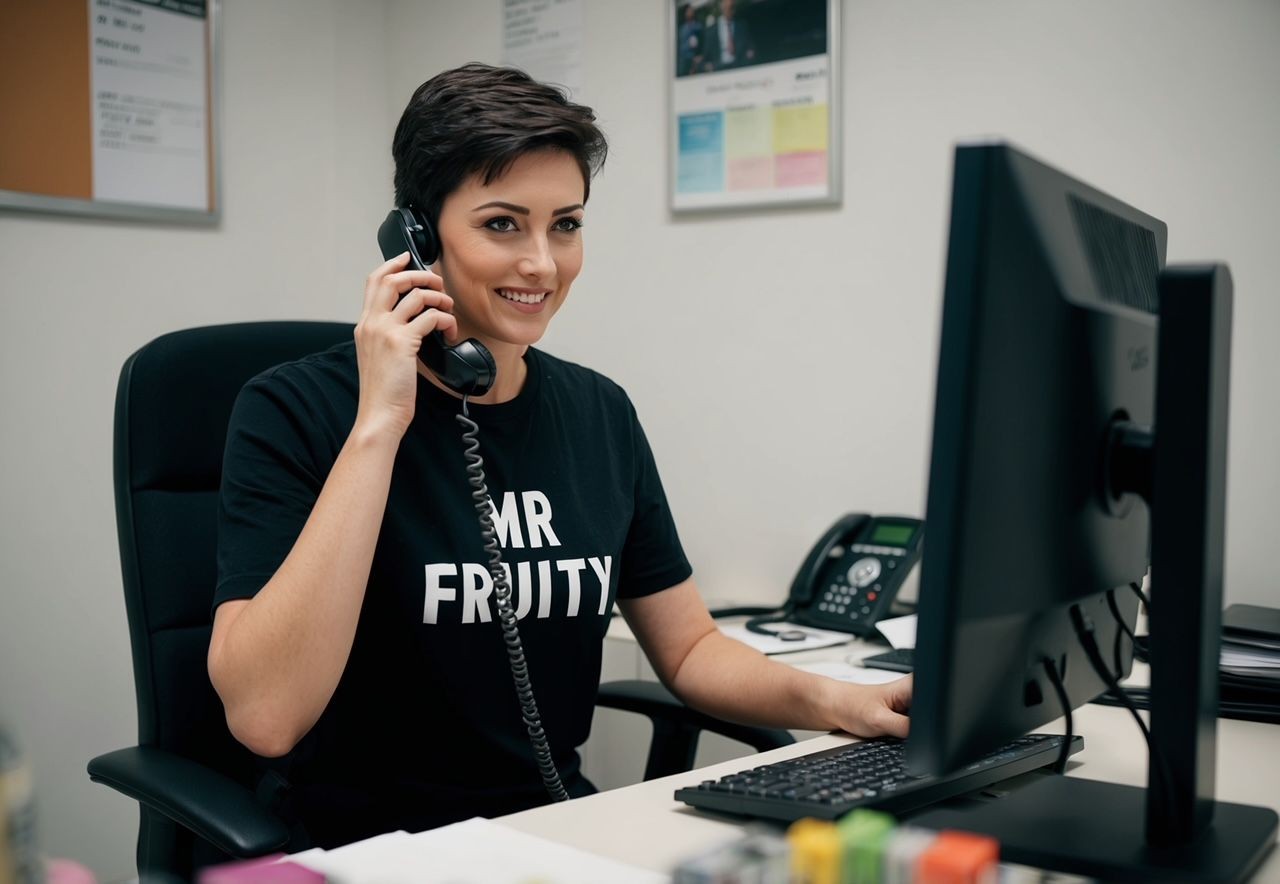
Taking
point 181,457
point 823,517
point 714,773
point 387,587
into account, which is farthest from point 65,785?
point 714,773

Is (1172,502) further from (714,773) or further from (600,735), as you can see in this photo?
A: (600,735)

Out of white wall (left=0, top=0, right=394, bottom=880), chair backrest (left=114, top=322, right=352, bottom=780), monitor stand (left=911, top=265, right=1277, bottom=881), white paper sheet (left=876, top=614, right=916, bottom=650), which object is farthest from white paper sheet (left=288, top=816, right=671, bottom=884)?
white wall (left=0, top=0, right=394, bottom=880)

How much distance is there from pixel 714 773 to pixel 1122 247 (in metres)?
0.52

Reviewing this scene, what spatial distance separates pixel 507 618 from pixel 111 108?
146 centimetres

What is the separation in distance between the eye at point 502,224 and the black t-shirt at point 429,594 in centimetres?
19

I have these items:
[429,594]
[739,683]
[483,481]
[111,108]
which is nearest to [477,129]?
[483,481]

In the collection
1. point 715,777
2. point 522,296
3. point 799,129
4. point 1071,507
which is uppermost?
point 799,129

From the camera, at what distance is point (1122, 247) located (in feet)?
2.74

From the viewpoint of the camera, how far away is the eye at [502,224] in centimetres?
132

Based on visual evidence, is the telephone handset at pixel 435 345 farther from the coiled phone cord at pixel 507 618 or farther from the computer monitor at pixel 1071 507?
the computer monitor at pixel 1071 507

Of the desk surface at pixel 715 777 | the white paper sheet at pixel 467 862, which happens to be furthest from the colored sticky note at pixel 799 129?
the white paper sheet at pixel 467 862

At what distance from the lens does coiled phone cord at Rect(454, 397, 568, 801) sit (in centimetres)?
126

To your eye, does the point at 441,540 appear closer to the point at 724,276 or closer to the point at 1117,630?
the point at 1117,630

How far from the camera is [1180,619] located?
30.9 inches
